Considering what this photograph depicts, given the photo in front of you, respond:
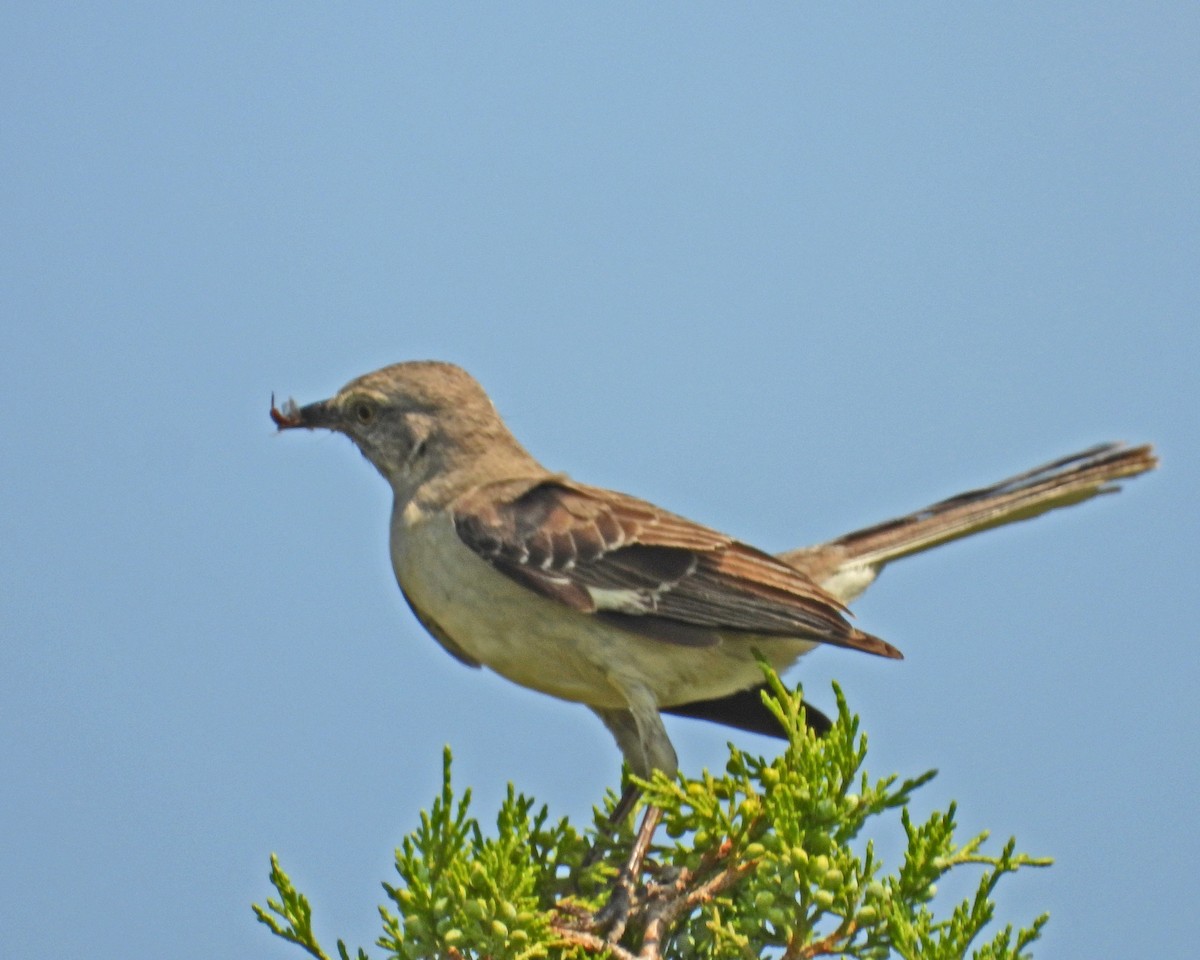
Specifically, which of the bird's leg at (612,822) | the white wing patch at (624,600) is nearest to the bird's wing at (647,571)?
the white wing patch at (624,600)

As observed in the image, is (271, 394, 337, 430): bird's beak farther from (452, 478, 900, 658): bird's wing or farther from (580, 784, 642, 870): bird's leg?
(580, 784, 642, 870): bird's leg

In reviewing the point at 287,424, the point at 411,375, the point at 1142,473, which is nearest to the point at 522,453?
the point at 411,375

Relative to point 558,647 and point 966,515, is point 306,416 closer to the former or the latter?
point 558,647

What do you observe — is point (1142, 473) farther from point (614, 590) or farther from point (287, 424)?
point (287, 424)

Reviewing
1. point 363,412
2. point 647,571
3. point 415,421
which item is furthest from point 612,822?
point 363,412

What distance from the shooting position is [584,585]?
5.67 m

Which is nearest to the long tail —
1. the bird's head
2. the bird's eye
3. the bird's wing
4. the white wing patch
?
the bird's wing

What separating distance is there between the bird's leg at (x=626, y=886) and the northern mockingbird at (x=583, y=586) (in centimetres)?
26

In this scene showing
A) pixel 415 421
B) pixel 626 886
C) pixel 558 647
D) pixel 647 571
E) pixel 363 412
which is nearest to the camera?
pixel 626 886

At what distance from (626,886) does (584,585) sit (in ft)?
3.88

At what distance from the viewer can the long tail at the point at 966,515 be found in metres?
6.53

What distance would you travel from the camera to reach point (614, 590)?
5691 millimetres

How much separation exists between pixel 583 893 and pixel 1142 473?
3286 mm

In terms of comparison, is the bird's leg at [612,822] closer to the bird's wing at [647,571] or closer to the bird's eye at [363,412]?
the bird's wing at [647,571]
